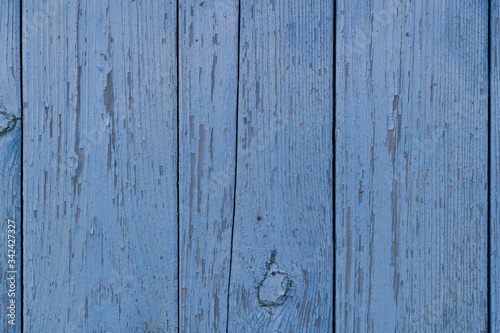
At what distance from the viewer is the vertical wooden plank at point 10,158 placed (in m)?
0.71

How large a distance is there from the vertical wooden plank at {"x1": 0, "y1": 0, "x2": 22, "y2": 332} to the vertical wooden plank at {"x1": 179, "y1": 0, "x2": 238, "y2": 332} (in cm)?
26

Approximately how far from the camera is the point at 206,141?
72cm

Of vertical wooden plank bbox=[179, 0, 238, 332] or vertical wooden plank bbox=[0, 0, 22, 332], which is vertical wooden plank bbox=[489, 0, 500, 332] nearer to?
vertical wooden plank bbox=[179, 0, 238, 332]

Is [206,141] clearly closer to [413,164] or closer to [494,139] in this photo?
[413,164]

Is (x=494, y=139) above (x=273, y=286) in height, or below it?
above

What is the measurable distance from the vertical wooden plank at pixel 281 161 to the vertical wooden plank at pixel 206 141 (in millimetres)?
19

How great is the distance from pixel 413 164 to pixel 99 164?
50 centimetres

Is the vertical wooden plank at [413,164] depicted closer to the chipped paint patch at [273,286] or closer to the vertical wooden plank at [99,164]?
the chipped paint patch at [273,286]

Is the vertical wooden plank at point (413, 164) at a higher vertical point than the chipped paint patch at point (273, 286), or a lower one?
higher

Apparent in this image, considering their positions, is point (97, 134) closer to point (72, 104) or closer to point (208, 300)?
point (72, 104)

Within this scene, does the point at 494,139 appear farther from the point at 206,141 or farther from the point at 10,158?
the point at 10,158

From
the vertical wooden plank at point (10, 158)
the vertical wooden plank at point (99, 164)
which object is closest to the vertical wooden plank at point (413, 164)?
the vertical wooden plank at point (99, 164)

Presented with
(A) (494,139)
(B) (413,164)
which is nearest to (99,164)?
(B) (413,164)

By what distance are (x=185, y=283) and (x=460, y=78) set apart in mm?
545
